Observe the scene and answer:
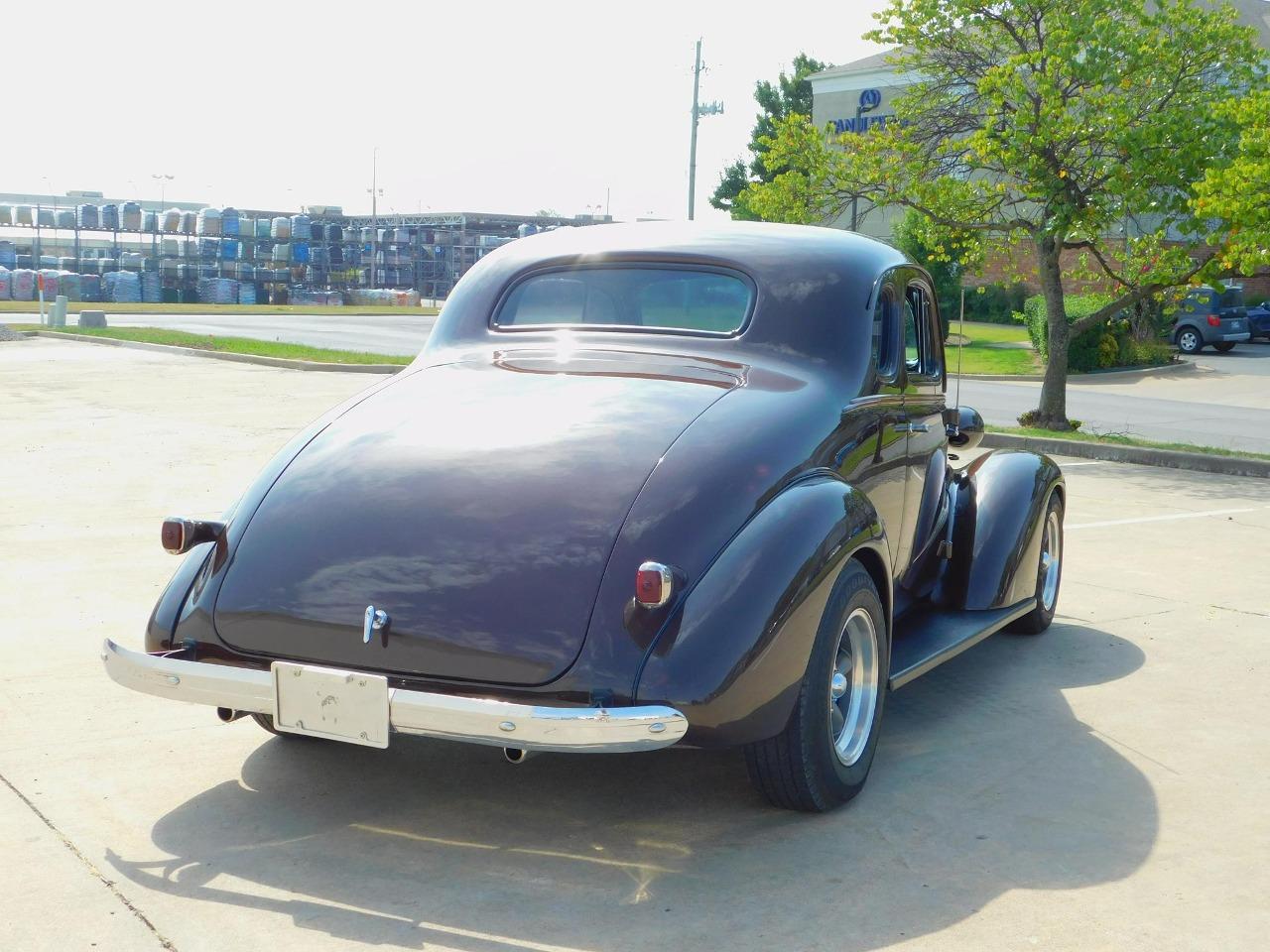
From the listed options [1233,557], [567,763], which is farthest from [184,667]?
[1233,557]

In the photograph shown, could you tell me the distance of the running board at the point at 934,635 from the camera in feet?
15.8

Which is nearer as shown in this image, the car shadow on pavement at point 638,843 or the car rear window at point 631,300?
the car shadow on pavement at point 638,843

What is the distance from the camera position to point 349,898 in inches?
140

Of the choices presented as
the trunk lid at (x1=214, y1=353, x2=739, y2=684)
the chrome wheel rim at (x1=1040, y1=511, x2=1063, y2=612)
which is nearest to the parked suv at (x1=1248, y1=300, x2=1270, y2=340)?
the chrome wheel rim at (x1=1040, y1=511, x2=1063, y2=612)

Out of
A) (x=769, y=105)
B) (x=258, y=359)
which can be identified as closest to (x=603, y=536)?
(x=258, y=359)

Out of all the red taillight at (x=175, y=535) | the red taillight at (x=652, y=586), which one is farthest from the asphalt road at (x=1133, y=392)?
the red taillight at (x=175, y=535)

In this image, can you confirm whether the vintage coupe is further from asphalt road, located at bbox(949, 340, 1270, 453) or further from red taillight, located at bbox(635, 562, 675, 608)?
asphalt road, located at bbox(949, 340, 1270, 453)

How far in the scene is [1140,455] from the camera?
13938 millimetres

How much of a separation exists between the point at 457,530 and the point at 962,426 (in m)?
3.41

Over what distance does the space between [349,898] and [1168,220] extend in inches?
548

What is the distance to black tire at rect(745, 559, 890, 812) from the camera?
13.1 ft

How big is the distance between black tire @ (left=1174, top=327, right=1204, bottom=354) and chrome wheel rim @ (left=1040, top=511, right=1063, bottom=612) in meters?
29.2

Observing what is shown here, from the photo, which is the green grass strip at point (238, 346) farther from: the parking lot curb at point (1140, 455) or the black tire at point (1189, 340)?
the black tire at point (1189, 340)

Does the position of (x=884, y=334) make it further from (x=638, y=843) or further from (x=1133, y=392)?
(x=1133, y=392)
